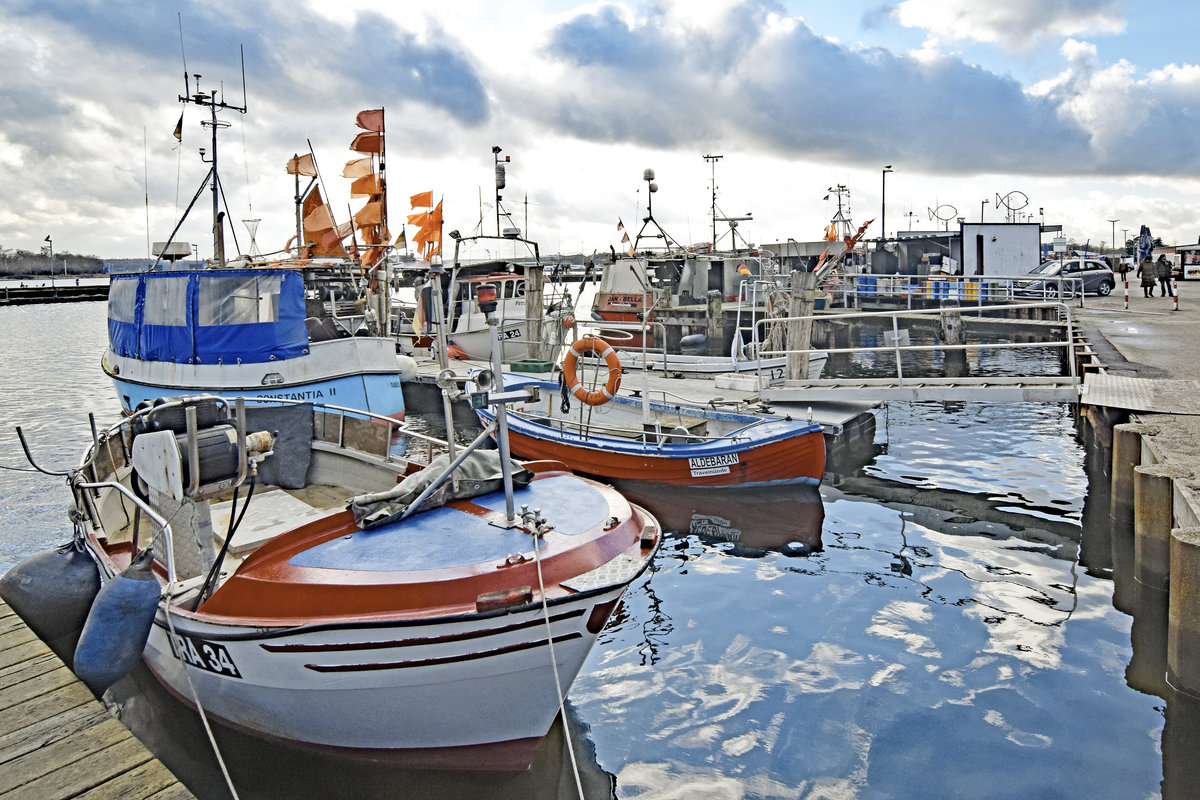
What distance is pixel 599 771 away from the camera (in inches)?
235

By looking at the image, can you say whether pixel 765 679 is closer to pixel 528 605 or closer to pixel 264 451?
pixel 528 605

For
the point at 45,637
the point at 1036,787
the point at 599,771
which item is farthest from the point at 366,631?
the point at 1036,787

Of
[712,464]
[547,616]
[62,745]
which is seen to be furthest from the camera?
[712,464]

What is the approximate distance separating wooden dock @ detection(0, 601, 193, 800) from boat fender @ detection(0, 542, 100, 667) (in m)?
1.65

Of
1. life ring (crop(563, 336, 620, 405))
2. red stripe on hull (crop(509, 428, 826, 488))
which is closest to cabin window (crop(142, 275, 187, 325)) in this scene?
life ring (crop(563, 336, 620, 405))

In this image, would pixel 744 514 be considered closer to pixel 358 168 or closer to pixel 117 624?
pixel 117 624

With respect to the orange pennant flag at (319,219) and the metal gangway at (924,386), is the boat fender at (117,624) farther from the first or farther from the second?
the orange pennant flag at (319,219)

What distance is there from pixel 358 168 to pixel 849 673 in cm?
1846

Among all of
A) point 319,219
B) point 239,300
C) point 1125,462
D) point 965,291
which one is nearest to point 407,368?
point 319,219

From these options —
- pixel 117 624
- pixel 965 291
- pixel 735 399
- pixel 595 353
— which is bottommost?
pixel 117 624

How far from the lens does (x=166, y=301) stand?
14664 mm

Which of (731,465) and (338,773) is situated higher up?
(731,465)

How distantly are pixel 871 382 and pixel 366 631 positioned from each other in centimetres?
1076

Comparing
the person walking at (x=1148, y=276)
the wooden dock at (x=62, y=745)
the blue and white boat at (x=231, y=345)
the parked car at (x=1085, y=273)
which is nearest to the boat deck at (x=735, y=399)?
the blue and white boat at (x=231, y=345)
